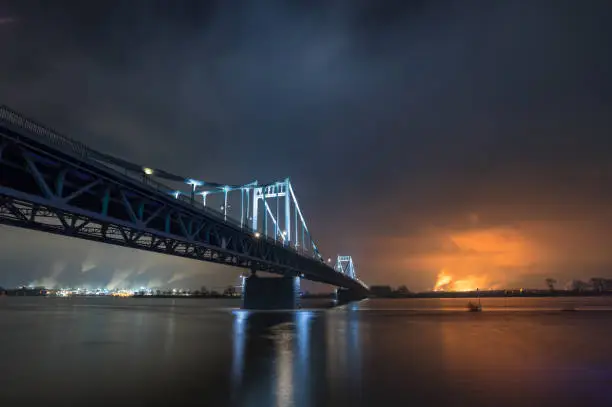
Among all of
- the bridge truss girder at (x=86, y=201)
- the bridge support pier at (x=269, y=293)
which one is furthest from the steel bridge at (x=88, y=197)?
the bridge support pier at (x=269, y=293)

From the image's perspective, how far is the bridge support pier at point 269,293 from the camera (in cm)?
8475

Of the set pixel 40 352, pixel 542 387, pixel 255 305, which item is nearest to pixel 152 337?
pixel 40 352

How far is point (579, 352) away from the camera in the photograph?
2652 centimetres

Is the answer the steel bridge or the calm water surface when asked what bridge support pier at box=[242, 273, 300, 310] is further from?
the calm water surface

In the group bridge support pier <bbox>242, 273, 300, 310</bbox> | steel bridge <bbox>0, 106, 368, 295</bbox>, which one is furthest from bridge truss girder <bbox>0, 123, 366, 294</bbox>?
bridge support pier <bbox>242, 273, 300, 310</bbox>

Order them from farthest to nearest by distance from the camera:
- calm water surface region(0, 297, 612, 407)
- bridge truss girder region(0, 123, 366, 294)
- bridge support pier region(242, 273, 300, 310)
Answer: bridge support pier region(242, 273, 300, 310) < bridge truss girder region(0, 123, 366, 294) < calm water surface region(0, 297, 612, 407)

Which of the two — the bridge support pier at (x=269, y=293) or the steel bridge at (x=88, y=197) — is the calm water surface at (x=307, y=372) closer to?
the steel bridge at (x=88, y=197)

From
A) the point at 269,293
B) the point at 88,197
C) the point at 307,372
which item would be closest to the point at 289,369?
the point at 307,372

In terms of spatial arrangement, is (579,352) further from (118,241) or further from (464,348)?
(118,241)

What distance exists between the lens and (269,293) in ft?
279

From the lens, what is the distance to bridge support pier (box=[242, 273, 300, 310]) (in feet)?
278

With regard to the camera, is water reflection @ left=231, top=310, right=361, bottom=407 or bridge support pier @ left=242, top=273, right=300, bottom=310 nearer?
water reflection @ left=231, top=310, right=361, bottom=407

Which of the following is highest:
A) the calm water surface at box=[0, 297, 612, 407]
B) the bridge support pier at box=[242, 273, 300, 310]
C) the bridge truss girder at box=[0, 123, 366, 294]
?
the bridge truss girder at box=[0, 123, 366, 294]

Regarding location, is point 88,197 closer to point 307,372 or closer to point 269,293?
point 307,372
